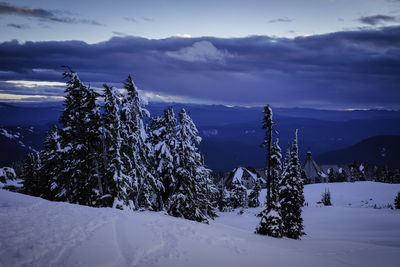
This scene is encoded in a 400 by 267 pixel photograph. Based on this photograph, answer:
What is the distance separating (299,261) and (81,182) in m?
16.6

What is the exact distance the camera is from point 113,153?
757 inches

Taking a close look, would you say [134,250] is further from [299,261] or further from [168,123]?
[168,123]

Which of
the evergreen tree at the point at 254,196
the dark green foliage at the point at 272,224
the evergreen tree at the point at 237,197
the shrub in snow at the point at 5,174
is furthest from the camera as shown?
the evergreen tree at the point at 254,196

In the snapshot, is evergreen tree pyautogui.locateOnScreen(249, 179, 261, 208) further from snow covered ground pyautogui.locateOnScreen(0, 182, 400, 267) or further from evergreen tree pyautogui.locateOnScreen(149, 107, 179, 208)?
snow covered ground pyautogui.locateOnScreen(0, 182, 400, 267)

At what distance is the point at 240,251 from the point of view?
9742 mm

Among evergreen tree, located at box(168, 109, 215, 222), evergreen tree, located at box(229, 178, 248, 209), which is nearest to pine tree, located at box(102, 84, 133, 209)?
evergreen tree, located at box(168, 109, 215, 222)

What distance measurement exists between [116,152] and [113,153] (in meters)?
0.34

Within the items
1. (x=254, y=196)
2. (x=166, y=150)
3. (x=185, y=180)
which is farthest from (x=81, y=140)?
(x=254, y=196)

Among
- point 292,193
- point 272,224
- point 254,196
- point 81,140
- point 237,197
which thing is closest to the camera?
point 272,224

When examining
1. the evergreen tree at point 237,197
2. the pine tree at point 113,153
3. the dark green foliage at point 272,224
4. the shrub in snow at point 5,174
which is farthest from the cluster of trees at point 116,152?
the evergreen tree at point 237,197

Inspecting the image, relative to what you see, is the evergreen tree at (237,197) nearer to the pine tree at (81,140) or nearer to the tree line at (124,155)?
the tree line at (124,155)

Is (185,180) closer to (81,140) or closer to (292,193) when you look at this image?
(81,140)

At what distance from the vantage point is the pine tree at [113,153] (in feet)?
60.6

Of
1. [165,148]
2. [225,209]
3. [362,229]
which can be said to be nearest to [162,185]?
[165,148]
